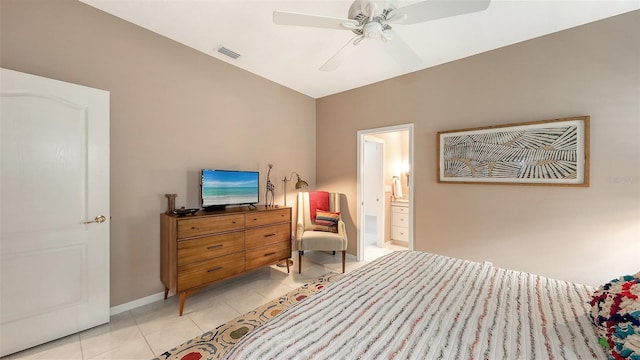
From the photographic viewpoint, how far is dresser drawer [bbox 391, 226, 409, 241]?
446 centimetres

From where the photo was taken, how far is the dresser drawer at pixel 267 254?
2.82 meters

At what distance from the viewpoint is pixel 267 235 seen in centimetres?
299

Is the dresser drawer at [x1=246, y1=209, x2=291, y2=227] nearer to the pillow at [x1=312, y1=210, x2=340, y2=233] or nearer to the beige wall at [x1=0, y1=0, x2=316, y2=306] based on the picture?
the pillow at [x1=312, y1=210, x2=340, y2=233]

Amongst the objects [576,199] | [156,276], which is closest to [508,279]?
[576,199]

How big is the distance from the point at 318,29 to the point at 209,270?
2641 millimetres

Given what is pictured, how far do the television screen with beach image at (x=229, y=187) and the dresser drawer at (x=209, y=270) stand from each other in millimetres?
640

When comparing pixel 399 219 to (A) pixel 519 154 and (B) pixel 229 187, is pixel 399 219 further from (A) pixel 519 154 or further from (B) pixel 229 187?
(B) pixel 229 187

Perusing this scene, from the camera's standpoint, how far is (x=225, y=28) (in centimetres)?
236

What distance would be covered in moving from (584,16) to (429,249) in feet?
8.89

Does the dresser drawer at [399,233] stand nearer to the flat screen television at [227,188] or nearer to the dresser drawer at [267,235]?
the dresser drawer at [267,235]

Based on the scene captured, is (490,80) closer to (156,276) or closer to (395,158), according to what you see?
(395,158)

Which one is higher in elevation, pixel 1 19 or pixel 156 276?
pixel 1 19

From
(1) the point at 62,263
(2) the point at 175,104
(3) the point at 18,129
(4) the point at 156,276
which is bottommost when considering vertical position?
(4) the point at 156,276

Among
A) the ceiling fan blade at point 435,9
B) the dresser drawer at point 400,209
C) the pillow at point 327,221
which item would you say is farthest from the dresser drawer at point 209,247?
the dresser drawer at point 400,209
